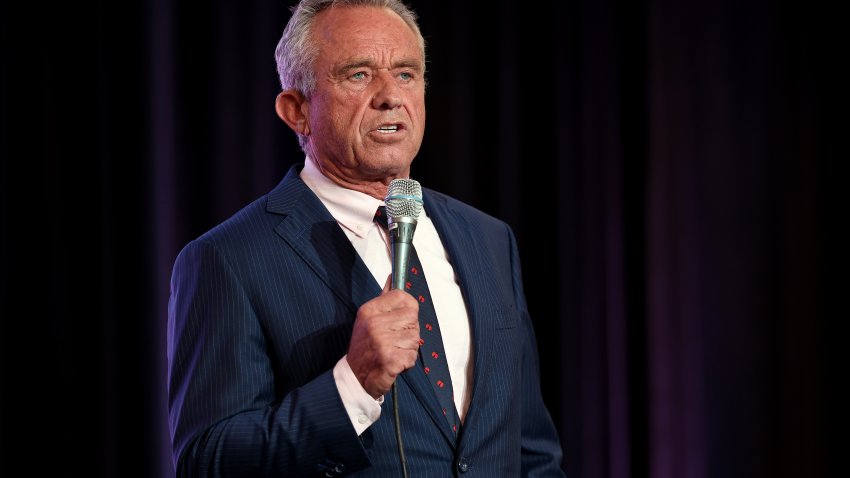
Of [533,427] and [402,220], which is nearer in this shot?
[402,220]

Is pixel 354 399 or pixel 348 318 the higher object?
pixel 348 318

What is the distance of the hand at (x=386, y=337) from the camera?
1382mm

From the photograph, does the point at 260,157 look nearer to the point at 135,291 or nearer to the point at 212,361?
the point at 135,291

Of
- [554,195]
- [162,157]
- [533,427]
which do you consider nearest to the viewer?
[533,427]

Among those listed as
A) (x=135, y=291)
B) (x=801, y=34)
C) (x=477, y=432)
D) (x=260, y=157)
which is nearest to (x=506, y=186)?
(x=260, y=157)

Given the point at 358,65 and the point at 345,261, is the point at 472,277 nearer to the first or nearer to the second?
the point at 345,261

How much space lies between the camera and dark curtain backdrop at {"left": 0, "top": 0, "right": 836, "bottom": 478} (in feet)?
8.34

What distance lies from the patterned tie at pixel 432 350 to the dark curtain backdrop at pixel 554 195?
3.89ft

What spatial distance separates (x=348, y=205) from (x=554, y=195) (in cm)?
133

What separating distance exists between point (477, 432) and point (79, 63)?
171 centimetres

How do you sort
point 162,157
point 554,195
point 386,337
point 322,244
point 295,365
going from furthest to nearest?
point 554,195 → point 162,157 → point 322,244 → point 295,365 → point 386,337

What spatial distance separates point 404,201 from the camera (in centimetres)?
150

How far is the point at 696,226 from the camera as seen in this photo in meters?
2.87

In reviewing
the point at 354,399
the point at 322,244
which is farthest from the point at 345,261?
the point at 354,399
